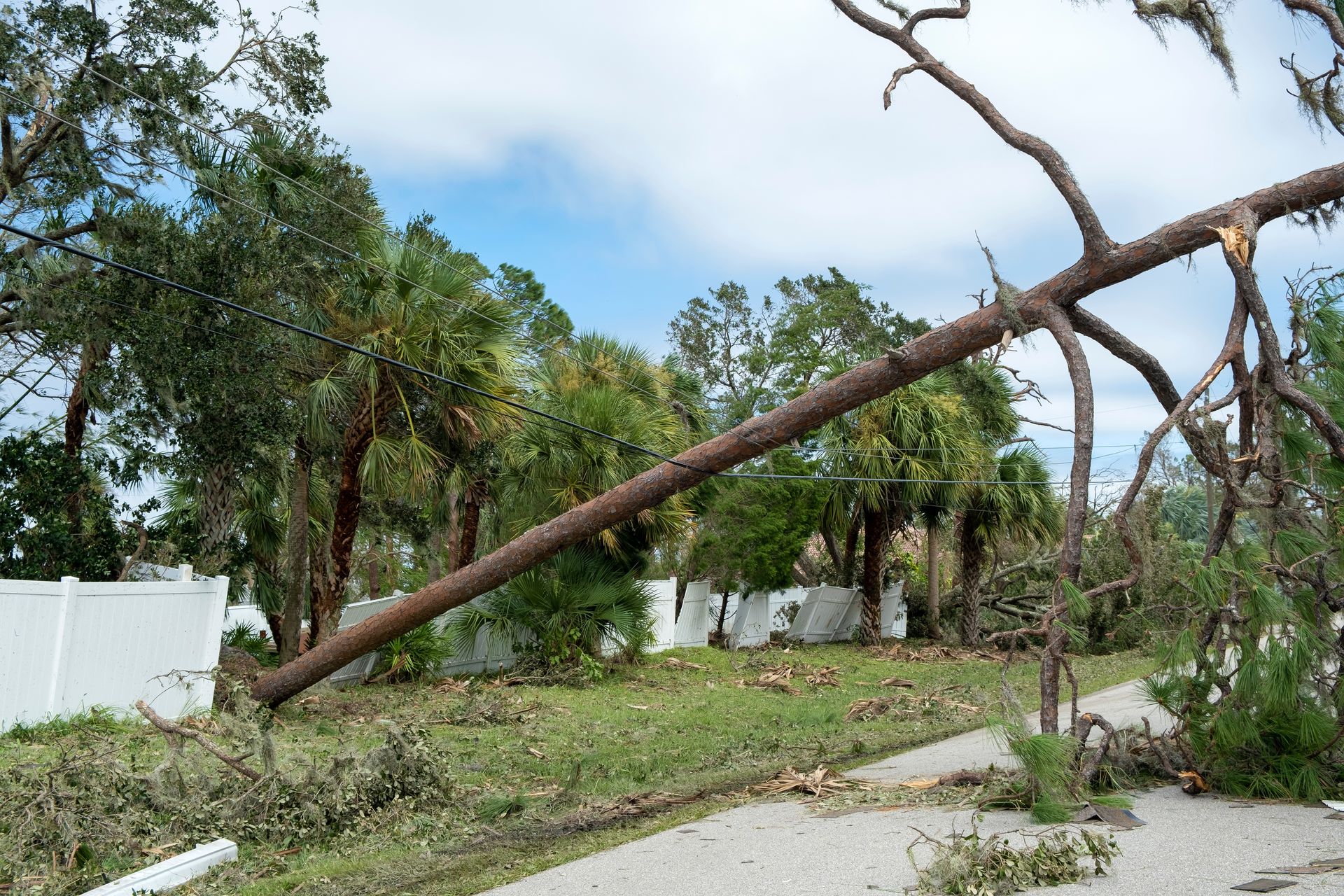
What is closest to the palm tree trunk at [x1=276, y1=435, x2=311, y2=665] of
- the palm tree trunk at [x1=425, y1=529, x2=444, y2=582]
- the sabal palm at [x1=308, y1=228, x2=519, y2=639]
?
the sabal palm at [x1=308, y1=228, x2=519, y2=639]

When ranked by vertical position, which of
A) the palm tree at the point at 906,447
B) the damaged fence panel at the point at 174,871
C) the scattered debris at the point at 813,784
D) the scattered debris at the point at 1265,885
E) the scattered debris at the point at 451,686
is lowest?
the damaged fence panel at the point at 174,871

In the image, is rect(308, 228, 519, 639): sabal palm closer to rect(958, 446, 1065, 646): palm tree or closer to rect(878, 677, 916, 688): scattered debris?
rect(878, 677, 916, 688): scattered debris

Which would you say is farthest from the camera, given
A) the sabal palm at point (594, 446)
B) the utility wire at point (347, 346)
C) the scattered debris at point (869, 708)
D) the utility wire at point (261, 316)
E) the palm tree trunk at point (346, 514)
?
the sabal palm at point (594, 446)

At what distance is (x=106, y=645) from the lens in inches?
394

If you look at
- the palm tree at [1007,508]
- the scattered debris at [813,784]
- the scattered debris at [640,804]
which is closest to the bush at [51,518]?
the scattered debris at [640,804]

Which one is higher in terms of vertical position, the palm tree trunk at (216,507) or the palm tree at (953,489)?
the palm tree at (953,489)

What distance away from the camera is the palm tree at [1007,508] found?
22.2 meters

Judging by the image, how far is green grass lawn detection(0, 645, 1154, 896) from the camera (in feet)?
20.7

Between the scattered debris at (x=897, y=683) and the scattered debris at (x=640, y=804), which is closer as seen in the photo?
the scattered debris at (x=640, y=804)

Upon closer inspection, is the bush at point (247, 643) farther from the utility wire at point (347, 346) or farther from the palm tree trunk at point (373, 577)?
the palm tree trunk at point (373, 577)

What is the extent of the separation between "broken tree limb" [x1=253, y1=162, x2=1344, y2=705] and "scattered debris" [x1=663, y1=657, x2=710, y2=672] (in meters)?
8.07

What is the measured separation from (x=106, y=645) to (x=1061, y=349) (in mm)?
8967

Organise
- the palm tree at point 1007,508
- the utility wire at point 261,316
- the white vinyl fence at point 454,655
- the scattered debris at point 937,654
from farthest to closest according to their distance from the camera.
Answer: the palm tree at point 1007,508, the scattered debris at point 937,654, the white vinyl fence at point 454,655, the utility wire at point 261,316

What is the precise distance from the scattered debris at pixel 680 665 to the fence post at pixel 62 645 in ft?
33.3
